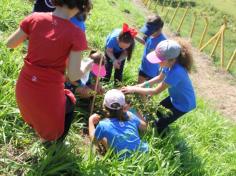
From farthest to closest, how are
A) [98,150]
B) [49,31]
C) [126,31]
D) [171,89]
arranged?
[126,31], [171,89], [98,150], [49,31]

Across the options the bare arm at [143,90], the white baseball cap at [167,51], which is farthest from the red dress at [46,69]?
the white baseball cap at [167,51]

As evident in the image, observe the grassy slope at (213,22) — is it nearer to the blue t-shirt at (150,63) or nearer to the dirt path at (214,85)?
the dirt path at (214,85)

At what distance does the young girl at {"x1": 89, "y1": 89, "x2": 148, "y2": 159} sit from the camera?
4094 mm

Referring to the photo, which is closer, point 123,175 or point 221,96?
point 123,175

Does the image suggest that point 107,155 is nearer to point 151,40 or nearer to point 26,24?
point 26,24

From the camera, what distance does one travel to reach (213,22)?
76.3ft

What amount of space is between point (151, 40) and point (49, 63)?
11.0ft

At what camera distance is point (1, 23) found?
646 cm

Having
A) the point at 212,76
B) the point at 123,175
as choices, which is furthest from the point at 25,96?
the point at 212,76

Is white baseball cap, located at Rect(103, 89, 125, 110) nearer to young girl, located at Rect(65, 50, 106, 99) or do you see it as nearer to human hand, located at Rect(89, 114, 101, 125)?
human hand, located at Rect(89, 114, 101, 125)

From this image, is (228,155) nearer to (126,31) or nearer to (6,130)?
(126,31)

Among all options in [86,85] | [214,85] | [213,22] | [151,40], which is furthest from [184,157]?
[213,22]

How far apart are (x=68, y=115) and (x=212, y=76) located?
35.3 ft

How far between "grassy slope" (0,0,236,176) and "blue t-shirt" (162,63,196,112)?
393 millimetres
